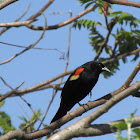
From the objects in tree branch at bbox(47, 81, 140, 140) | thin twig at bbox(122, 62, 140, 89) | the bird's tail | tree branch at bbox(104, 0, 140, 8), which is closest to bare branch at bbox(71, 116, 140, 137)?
tree branch at bbox(47, 81, 140, 140)

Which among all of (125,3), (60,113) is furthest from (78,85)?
(125,3)

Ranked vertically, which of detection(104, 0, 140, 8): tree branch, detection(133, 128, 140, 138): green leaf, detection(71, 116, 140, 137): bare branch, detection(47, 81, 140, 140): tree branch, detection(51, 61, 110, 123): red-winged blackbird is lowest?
detection(133, 128, 140, 138): green leaf

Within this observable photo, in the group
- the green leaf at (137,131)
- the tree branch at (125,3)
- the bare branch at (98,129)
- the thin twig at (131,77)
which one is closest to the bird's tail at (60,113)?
the thin twig at (131,77)

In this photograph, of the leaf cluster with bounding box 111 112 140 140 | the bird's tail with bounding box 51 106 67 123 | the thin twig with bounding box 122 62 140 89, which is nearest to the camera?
the leaf cluster with bounding box 111 112 140 140

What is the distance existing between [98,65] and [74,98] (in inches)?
27.2

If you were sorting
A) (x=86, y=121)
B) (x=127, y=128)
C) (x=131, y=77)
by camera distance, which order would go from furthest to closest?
(x=131, y=77), (x=86, y=121), (x=127, y=128)

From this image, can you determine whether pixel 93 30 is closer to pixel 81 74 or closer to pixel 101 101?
pixel 81 74

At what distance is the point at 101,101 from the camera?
3.71 metres

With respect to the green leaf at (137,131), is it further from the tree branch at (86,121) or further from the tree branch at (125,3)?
the tree branch at (125,3)

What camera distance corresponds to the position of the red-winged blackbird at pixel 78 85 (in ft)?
17.2

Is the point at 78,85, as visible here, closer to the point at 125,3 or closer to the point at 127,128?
the point at 125,3

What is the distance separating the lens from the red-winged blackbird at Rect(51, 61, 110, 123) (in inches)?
206

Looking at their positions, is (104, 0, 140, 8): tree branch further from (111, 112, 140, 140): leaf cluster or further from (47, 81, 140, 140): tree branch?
(111, 112, 140, 140): leaf cluster

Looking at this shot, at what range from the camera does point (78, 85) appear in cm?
526
